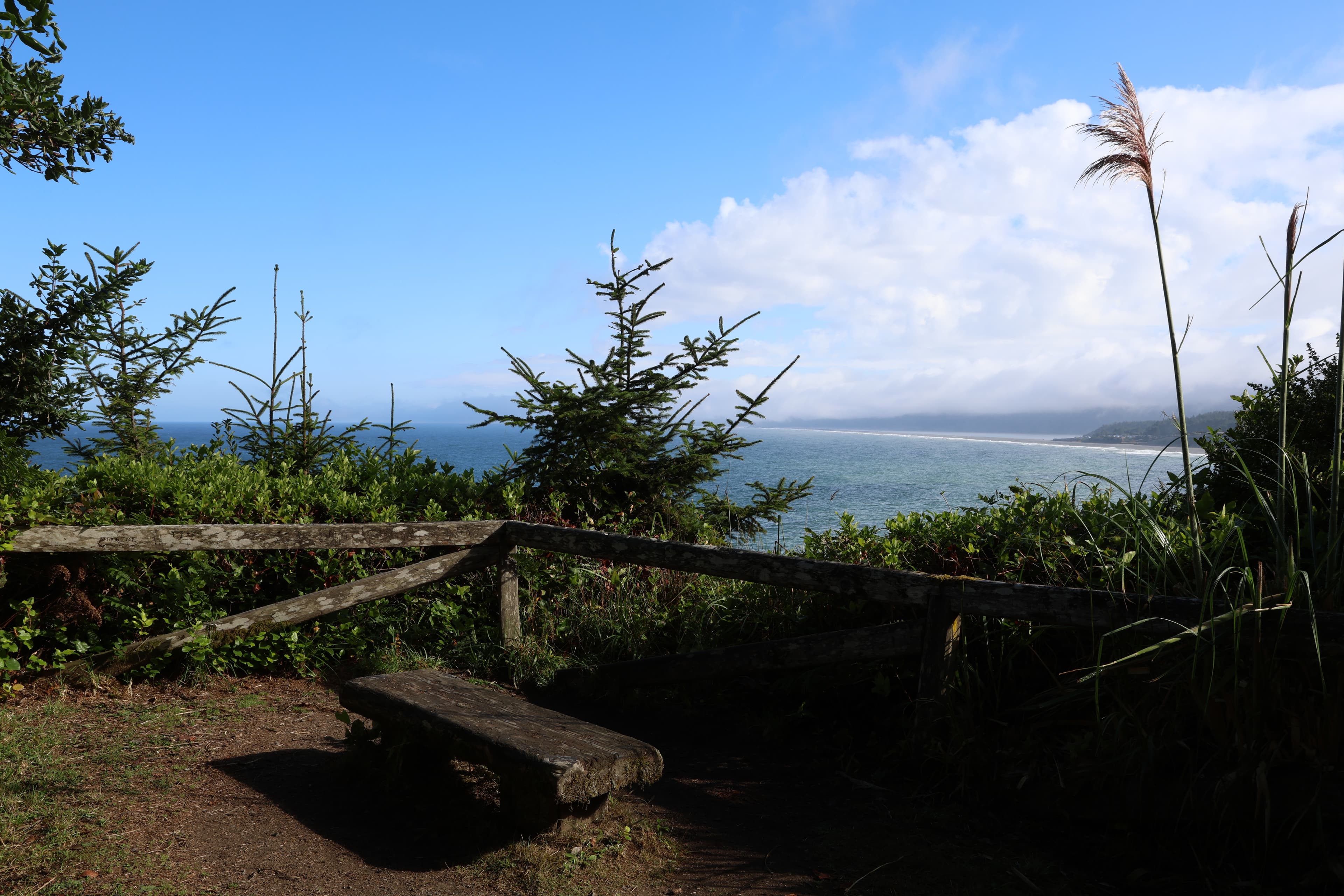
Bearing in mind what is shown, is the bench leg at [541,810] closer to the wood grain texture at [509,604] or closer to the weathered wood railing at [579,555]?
the weathered wood railing at [579,555]

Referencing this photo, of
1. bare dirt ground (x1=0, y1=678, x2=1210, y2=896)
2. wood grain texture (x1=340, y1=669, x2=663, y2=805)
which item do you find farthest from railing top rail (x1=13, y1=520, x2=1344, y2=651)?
wood grain texture (x1=340, y1=669, x2=663, y2=805)

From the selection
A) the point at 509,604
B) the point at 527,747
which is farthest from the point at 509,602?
the point at 527,747

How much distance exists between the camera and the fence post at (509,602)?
6.04 meters

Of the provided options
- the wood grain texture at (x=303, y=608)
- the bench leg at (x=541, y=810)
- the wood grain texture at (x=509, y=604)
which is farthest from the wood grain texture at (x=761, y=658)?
the bench leg at (x=541, y=810)

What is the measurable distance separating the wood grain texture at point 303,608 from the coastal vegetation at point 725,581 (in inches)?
5.5

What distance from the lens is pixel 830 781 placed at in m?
4.18

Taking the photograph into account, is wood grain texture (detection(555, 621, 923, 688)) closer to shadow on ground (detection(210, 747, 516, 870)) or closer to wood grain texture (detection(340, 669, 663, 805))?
wood grain texture (detection(340, 669, 663, 805))

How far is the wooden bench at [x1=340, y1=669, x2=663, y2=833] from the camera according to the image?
3.21 meters

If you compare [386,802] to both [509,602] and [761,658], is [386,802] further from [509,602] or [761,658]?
[509,602]

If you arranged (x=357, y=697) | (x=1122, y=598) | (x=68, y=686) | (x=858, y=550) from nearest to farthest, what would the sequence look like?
(x=1122, y=598)
(x=357, y=697)
(x=68, y=686)
(x=858, y=550)

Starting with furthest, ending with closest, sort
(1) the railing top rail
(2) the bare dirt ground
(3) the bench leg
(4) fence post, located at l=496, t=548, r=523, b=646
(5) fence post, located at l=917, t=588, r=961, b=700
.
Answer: (4) fence post, located at l=496, t=548, r=523, b=646, (5) fence post, located at l=917, t=588, r=961, b=700, (1) the railing top rail, (3) the bench leg, (2) the bare dirt ground

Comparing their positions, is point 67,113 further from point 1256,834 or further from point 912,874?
point 1256,834

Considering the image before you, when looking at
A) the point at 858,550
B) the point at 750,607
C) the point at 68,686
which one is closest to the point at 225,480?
the point at 68,686

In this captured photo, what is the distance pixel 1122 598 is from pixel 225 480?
18.7 ft
